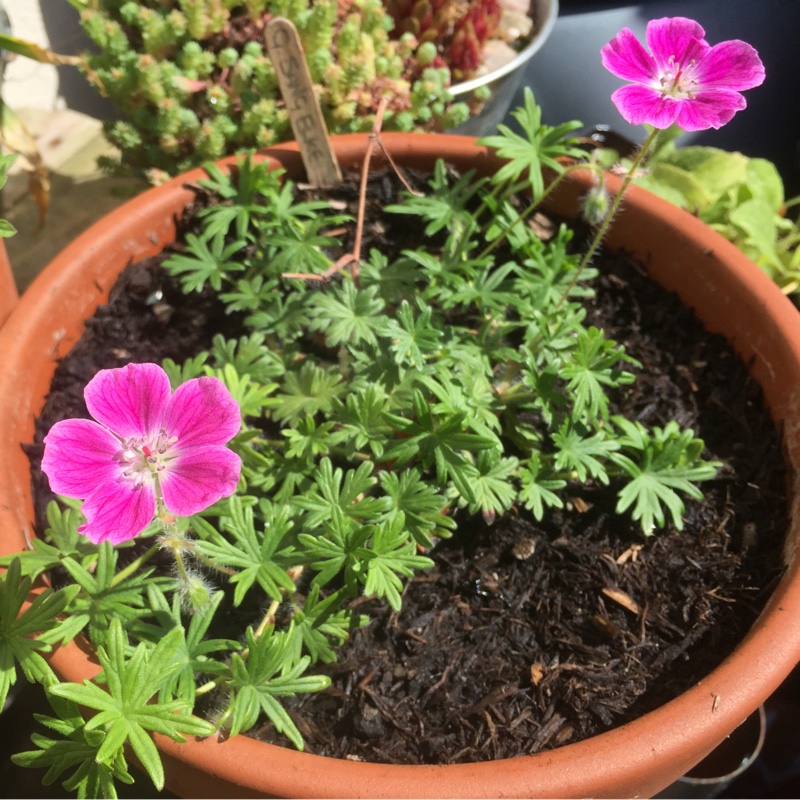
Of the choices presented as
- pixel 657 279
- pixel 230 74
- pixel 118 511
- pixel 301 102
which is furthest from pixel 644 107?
pixel 230 74

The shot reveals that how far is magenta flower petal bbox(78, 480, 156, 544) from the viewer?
85cm

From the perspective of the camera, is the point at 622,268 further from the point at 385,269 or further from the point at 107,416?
the point at 107,416

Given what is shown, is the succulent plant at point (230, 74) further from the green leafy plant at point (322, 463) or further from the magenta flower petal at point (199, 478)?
the magenta flower petal at point (199, 478)

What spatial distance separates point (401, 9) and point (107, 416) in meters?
1.64

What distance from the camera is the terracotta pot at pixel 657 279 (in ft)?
3.15

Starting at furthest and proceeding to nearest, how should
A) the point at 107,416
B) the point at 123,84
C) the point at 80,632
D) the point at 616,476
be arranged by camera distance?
the point at 123,84
the point at 616,476
the point at 80,632
the point at 107,416

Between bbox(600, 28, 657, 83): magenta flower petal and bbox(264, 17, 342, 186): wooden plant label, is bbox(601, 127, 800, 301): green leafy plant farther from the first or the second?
bbox(264, 17, 342, 186): wooden plant label

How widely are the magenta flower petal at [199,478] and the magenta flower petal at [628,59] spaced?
83 centimetres

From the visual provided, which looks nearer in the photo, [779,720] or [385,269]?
[385,269]

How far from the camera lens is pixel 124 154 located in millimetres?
1952

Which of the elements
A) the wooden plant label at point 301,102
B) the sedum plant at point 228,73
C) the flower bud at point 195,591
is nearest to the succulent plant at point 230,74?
the sedum plant at point 228,73

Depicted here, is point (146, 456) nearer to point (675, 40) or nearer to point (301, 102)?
point (301, 102)

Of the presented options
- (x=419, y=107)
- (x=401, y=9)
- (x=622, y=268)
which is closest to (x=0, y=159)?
(x=419, y=107)

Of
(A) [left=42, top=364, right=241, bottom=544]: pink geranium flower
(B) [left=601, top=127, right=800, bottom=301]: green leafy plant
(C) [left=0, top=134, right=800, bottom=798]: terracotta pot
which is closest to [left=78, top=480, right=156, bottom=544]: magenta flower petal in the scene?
(A) [left=42, top=364, right=241, bottom=544]: pink geranium flower
